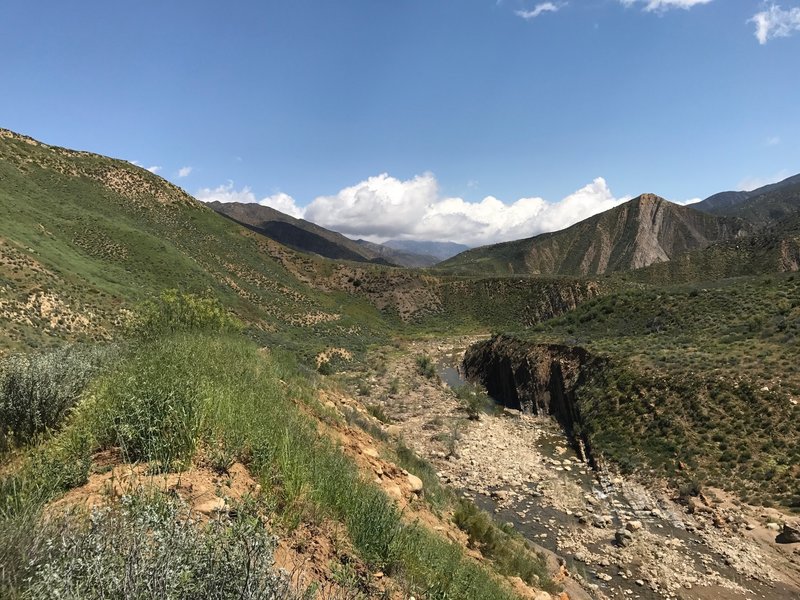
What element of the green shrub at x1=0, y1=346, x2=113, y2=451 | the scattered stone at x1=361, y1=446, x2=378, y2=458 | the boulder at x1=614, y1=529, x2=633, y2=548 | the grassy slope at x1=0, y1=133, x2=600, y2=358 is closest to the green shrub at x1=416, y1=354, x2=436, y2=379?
the grassy slope at x1=0, y1=133, x2=600, y2=358

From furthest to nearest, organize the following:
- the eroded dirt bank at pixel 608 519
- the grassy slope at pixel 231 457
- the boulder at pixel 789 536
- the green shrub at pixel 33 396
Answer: the boulder at pixel 789 536, the eroded dirt bank at pixel 608 519, the green shrub at pixel 33 396, the grassy slope at pixel 231 457

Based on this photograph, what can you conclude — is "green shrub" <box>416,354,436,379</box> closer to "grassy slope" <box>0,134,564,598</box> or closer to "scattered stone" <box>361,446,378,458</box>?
"grassy slope" <box>0,134,564,598</box>

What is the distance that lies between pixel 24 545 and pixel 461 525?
9.08m

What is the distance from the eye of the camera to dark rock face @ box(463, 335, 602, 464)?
26969 mm

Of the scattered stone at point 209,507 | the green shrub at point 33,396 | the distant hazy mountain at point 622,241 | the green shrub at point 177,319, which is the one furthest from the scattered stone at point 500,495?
the distant hazy mountain at point 622,241

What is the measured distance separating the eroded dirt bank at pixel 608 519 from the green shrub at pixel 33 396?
40.2ft

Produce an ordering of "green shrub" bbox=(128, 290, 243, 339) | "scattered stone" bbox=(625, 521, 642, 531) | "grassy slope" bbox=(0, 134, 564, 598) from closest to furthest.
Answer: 1. "grassy slope" bbox=(0, 134, 564, 598)
2. "green shrub" bbox=(128, 290, 243, 339)
3. "scattered stone" bbox=(625, 521, 642, 531)

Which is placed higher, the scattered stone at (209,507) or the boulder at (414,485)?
the scattered stone at (209,507)

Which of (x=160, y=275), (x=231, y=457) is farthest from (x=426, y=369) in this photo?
(x=231, y=457)

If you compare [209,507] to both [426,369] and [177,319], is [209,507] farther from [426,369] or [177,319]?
[426,369]

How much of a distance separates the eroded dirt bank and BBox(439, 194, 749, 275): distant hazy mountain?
114m

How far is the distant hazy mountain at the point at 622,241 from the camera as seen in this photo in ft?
463

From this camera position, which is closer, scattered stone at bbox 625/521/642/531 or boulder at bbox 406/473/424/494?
boulder at bbox 406/473/424/494

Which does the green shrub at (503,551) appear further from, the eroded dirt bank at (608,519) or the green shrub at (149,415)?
the green shrub at (149,415)
